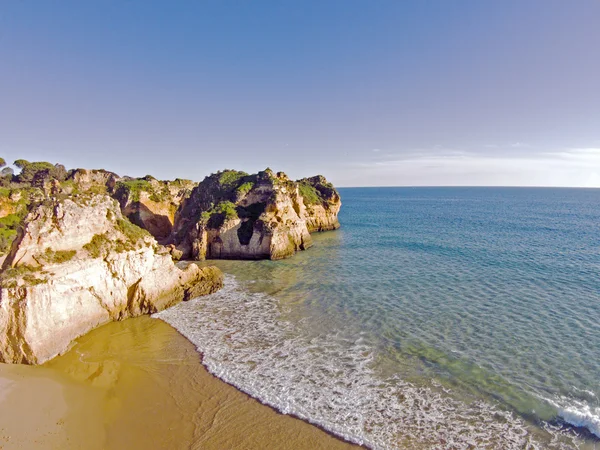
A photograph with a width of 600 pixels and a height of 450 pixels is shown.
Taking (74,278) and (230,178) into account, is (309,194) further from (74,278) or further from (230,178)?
(74,278)

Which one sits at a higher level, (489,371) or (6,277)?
(6,277)

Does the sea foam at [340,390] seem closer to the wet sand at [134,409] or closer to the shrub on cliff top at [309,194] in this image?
the wet sand at [134,409]

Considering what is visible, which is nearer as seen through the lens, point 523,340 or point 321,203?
point 523,340

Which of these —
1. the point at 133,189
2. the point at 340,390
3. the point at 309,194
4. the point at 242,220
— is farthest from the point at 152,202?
the point at 340,390

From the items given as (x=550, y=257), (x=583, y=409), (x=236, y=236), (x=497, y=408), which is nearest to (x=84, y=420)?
(x=497, y=408)

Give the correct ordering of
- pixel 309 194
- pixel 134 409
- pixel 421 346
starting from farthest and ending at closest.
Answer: pixel 309 194 → pixel 421 346 → pixel 134 409

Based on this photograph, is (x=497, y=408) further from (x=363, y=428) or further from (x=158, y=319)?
(x=158, y=319)
